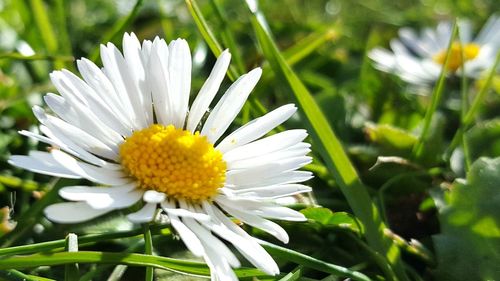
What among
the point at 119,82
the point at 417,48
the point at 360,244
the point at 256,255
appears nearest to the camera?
the point at 256,255

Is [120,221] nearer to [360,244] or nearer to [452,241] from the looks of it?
[360,244]

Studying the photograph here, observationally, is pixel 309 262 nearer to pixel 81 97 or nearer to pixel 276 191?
pixel 276 191

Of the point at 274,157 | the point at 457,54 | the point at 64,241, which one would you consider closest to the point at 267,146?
the point at 274,157

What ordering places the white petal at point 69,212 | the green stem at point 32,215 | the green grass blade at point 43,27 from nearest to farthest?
the white petal at point 69,212 → the green stem at point 32,215 → the green grass blade at point 43,27

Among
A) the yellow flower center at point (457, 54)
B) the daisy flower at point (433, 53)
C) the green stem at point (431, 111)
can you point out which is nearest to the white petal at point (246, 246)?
the green stem at point (431, 111)

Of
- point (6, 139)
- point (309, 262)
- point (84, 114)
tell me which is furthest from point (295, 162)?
point (6, 139)

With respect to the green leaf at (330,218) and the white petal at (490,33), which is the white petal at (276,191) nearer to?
the green leaf at (330,218)

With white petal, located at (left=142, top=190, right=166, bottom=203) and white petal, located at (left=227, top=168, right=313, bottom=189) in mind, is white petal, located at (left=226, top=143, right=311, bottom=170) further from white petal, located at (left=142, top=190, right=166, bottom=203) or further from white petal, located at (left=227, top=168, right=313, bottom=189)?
white petal, located at (left=142, top=190, right=166, bottom=203)
